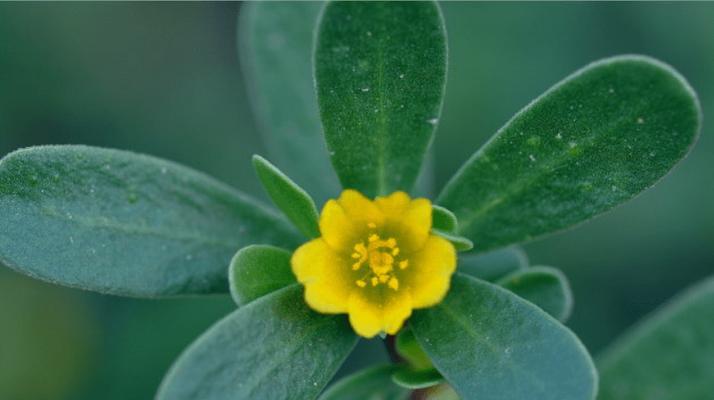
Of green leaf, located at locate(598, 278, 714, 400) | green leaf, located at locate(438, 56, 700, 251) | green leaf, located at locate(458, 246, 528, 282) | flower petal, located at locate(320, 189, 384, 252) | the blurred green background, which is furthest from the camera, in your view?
the blurred green background

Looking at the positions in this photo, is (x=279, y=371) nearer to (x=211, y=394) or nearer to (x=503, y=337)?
(x=211, y=394)

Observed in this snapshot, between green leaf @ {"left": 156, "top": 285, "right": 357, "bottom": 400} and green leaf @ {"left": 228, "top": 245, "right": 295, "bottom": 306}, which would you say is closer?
green leaf @ {"left": 156, "top": 285, "right": 357, "bottom": 400}

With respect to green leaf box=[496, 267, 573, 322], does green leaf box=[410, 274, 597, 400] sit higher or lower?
higher

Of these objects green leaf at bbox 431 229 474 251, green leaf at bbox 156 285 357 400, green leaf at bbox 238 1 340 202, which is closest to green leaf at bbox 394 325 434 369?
green leaf at bbox 156 285 357 400

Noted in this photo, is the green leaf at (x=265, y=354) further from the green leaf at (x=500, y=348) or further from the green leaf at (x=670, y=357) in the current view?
the green leaf at (x=670, y=357)

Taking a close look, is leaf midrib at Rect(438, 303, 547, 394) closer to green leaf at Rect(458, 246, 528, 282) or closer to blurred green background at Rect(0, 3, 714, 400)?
green leaf at Rect(458, 246, 528, 282)

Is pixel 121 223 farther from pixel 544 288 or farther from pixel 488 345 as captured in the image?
pixel 544 288

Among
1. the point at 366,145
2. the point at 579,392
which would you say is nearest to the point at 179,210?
the point at 366,145
